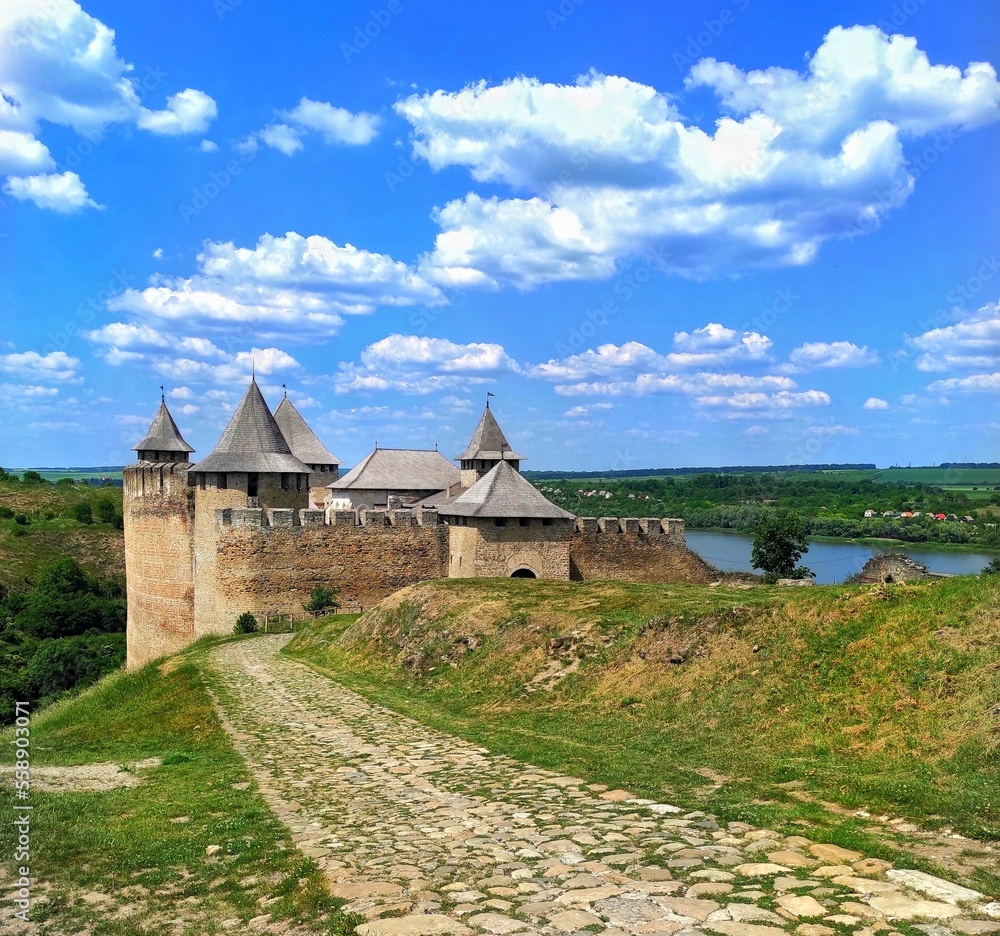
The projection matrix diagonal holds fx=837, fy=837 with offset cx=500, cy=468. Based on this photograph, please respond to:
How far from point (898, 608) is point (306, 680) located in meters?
9.24

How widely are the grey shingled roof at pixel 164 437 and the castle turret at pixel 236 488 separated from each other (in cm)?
721

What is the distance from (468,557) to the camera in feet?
73.5

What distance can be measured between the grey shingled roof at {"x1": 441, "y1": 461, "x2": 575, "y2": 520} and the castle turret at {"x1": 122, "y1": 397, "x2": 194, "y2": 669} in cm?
789

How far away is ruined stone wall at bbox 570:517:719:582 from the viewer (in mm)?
24422

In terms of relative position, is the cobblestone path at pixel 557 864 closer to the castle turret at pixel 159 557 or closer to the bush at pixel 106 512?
the castle turret at pixel 159 557

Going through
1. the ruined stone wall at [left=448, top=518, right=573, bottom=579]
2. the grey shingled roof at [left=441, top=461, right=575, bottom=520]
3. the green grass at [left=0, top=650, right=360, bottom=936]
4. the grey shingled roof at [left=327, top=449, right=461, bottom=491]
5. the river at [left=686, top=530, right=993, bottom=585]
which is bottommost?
the river at [left=686, top=530, right=993, bottom=585]

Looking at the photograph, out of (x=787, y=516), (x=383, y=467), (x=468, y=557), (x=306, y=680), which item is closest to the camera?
(x=306, y=680)

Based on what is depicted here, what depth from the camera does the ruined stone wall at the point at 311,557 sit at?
2247 cm

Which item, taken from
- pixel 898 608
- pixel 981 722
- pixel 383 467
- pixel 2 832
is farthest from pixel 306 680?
pixel 383 467

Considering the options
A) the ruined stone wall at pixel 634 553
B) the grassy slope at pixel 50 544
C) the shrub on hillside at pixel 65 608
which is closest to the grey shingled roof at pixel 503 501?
the ruined stone wall at pixel 634 553

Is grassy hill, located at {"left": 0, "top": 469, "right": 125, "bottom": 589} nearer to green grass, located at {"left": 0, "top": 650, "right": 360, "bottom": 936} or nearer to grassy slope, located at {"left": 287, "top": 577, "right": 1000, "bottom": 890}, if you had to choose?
grassy slope, located at {"left": 287, "top": 577, "right": 1000, "bottom": 890}

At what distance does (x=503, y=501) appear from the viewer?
2208 cm

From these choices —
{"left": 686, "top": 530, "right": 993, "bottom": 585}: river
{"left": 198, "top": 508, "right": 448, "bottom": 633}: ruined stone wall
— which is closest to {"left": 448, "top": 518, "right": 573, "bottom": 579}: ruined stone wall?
{"left": 198, "top": 508, "right": 448, "bottom": 633}: ruined stone wall

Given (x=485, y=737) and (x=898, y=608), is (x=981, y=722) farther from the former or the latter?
(x=485, y=737)
